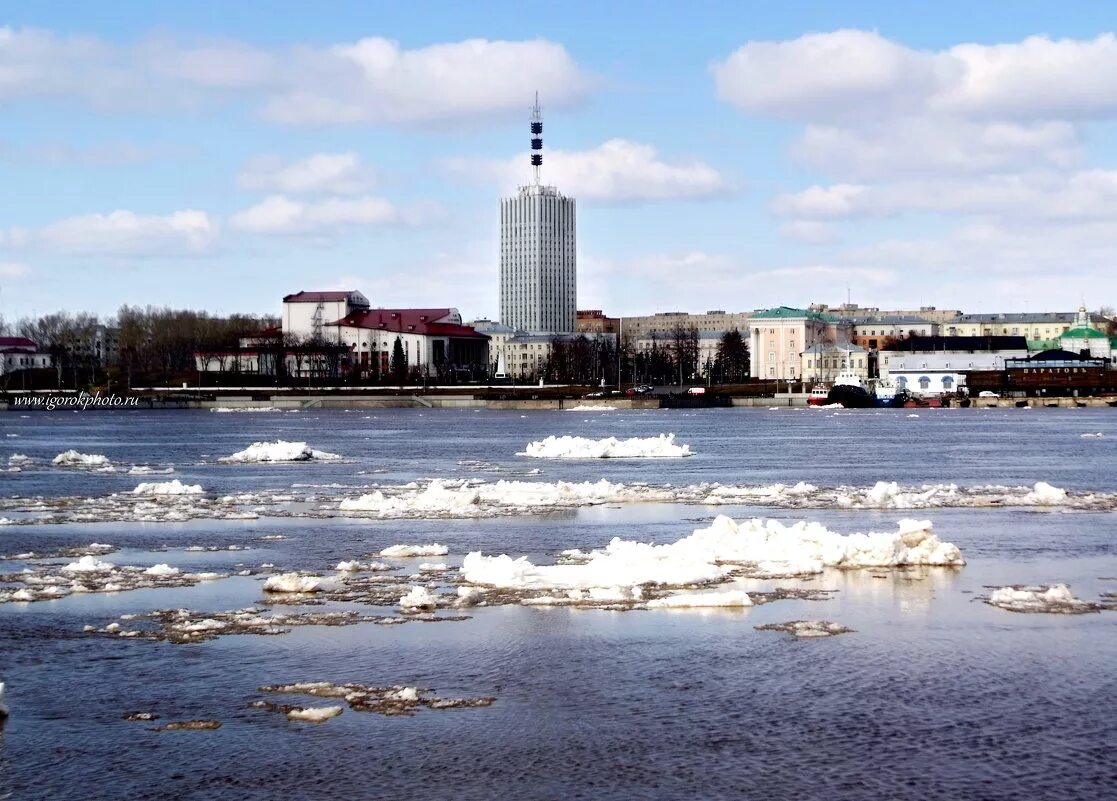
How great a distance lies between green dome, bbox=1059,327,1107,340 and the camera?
187325 mm

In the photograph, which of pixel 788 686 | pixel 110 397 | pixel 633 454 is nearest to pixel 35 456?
pixel 633 454

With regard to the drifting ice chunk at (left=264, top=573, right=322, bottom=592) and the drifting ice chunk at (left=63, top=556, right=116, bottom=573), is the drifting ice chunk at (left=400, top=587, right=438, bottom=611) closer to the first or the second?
the drifting ice chunk at (left=264, top=573, right=322, bottom=592)

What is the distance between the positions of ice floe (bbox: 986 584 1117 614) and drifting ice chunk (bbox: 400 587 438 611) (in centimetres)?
690

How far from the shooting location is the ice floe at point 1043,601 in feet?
59.1

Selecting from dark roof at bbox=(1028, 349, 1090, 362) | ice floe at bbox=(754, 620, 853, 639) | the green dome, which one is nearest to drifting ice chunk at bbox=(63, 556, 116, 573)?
ice floe at bbox=(754, 620, 853, 639)

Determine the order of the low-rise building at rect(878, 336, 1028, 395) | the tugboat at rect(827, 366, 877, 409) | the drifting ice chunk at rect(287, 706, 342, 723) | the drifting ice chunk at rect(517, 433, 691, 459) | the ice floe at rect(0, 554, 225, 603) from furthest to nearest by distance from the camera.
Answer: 1. the low-rise building at rect(878, 336, 1028, 395)
2. the tugboat at rect(827, 366, 877, 409)
3. the drifting ice chunk at rect(517, 433, 691, 459)
4. the ice floe at rect(0, 554, 225, 603)
5. the drifting ice chunk at rect(287, 706, 342, 723)

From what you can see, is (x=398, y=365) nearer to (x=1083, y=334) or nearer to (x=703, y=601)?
(x=1083, y=334)

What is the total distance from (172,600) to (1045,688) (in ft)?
35.3

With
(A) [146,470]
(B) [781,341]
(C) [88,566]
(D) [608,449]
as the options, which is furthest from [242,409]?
(C) [88,566]

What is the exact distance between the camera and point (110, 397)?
16100 cm

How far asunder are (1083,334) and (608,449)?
150m

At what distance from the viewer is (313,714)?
520 inches

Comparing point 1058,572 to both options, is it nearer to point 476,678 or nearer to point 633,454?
point 476,678

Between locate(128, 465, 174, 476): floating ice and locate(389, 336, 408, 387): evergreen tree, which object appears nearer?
locate(128, 465, 174, 476): floating ice
